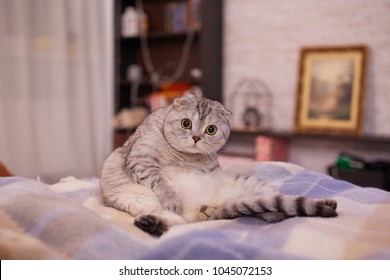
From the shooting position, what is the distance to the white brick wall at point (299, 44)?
8.32 ft

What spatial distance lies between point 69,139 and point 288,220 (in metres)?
2.25

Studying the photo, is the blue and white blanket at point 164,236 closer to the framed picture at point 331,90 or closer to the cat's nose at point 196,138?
the cat's nose at point 196,138

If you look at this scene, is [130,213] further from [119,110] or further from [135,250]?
[119,110]

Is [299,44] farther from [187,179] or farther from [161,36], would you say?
[187,179]

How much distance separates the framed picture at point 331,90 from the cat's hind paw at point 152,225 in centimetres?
199

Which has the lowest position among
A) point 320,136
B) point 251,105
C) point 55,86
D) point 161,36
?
point 320,136

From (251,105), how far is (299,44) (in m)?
0.55

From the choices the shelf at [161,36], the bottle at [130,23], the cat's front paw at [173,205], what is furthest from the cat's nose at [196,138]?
the bottle at [130,23]

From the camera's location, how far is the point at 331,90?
2.62 meters

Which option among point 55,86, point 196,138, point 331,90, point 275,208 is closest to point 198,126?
point 196,138

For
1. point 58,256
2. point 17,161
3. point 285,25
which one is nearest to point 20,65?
point 17,161

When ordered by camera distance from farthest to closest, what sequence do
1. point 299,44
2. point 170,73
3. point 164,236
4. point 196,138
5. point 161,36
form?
point 170,73, point 161,36, point 299,44, point 196,138, point 164,236

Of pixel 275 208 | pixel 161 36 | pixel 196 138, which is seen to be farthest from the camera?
pixel 161 36

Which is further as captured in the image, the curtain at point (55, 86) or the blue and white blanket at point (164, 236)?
the curtain at point (55, 86)
